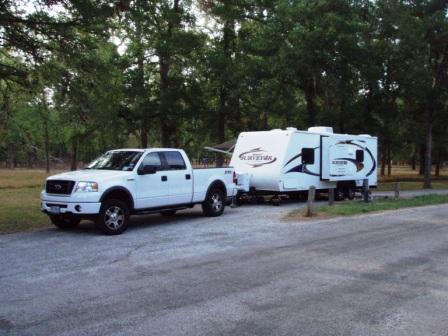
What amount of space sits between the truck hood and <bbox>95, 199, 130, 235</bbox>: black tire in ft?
1.82

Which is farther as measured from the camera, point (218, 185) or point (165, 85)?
point (165, 85)

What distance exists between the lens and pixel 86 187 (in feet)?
37.6

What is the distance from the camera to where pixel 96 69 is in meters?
13.8

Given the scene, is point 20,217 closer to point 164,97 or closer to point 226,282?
point 226,282

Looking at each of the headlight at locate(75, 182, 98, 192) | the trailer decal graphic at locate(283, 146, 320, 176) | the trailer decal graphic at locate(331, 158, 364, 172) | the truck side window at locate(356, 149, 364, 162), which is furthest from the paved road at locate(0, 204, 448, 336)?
the truck side window at locate(356, 149, 364, 162)

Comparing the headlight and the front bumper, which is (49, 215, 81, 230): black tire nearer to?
the front bumper

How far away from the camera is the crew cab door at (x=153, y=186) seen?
41.0 ft

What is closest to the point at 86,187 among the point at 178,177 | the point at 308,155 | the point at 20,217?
the point at 178,177

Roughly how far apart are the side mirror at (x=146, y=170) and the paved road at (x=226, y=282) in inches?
54.5

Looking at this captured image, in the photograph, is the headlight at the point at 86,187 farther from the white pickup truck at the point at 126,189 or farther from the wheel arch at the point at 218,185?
the wheel arch at the point at 218,185

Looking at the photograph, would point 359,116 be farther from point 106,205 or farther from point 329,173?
point 106,205

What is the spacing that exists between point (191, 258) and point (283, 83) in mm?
22513

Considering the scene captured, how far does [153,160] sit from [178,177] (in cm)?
88

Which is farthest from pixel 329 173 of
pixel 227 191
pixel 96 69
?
pixel 96 69
